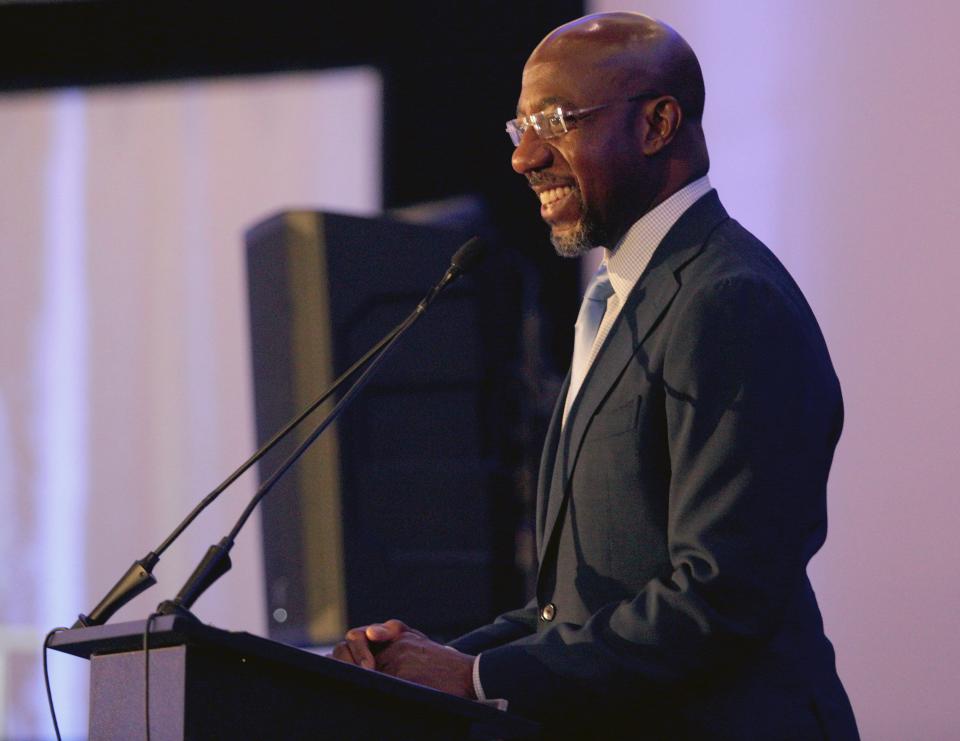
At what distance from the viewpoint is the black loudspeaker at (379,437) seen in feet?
11.1

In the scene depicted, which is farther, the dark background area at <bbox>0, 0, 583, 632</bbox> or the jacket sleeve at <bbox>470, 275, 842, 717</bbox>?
the dark background area at <bbox>0, 0, 583, 632</bbox>

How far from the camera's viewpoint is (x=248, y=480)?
14.4 ft

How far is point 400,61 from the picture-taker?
4.55 m

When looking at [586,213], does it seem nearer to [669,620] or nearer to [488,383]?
[669,620]

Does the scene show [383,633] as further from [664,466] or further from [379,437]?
[379,437]

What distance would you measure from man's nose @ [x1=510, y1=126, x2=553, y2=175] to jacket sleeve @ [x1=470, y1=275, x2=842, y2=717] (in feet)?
1.27

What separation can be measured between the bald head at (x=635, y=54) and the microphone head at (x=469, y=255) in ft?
0.96

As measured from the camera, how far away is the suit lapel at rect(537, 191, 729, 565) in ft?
6.16

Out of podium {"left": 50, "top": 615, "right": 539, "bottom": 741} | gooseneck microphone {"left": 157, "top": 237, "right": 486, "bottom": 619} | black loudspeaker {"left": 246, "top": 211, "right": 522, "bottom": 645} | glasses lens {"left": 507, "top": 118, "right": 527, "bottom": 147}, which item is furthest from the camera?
black loudspeaker {"left": 246, "top": 211, "right": 522, "bottom": 645}

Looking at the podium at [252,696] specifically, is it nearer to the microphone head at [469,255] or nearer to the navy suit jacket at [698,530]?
the navy suit jacket at [698,530]

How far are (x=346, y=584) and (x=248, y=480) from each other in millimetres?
1132

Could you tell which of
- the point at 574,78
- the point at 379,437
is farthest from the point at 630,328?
the point at 379,437

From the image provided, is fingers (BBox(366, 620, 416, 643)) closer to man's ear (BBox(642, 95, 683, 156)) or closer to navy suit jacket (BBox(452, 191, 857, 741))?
navy suit jacket (BBox(452, 191, 857, 741))

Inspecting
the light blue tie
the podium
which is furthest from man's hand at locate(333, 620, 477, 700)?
the light blue tie
